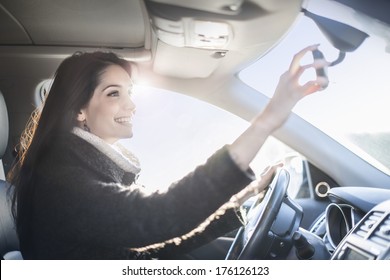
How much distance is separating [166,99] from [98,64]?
0.23m

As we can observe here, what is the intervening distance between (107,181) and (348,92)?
0.73m

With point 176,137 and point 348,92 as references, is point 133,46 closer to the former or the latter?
point 176,137

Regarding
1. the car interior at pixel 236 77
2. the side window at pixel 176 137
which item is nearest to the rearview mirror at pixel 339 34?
the car interior at pixel 236 77

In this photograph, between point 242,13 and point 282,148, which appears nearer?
point 242,13

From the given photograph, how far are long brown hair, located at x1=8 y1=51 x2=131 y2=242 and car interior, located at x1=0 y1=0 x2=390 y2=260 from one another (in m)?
0.07

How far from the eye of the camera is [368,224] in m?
1.03

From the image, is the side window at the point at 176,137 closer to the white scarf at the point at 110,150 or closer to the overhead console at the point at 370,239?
the white scarf at the point at 110,150

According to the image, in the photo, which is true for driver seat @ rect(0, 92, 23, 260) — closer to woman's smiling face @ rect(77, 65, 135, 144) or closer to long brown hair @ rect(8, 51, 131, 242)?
long brown hair @ rect(8, 51, 131, 242)

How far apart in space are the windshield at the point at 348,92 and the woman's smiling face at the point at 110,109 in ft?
1.31
